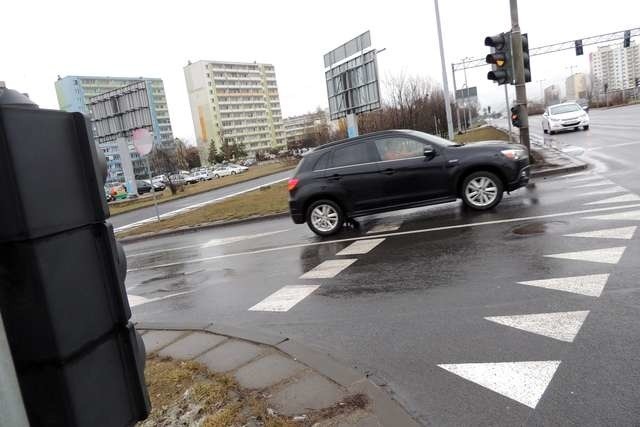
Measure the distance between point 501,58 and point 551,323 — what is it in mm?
11499

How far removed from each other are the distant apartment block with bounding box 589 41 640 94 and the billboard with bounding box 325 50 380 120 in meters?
103

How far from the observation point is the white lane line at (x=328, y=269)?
7230 millimetres

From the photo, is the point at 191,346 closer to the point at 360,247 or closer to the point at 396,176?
the point at 360,247

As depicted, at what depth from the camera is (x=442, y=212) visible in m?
10.7

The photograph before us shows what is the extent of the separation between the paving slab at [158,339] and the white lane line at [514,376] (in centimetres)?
294

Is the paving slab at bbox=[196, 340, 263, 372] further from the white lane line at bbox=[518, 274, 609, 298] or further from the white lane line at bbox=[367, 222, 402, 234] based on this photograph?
the white lane line at bbox=[367, 222, 402, 234]

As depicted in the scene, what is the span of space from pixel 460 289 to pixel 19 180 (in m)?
4.98

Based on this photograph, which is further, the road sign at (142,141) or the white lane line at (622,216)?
the road sign at (142,141)

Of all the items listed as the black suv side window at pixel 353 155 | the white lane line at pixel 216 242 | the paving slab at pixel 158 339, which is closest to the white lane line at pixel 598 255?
the paving slab at pixel 158 339

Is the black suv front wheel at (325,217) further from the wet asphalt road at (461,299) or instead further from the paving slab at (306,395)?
the paving slab at (306,395)

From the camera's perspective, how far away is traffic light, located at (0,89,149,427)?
1338 millimetres

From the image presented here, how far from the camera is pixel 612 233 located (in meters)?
6.77

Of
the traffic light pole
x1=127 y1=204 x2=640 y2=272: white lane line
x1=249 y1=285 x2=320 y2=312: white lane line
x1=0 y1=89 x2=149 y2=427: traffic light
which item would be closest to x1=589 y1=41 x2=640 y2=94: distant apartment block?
the traffic light pole

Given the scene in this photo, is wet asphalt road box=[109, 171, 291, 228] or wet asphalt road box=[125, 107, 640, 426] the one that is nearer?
wet asphalt road box=[125, 107, 640, 426]
